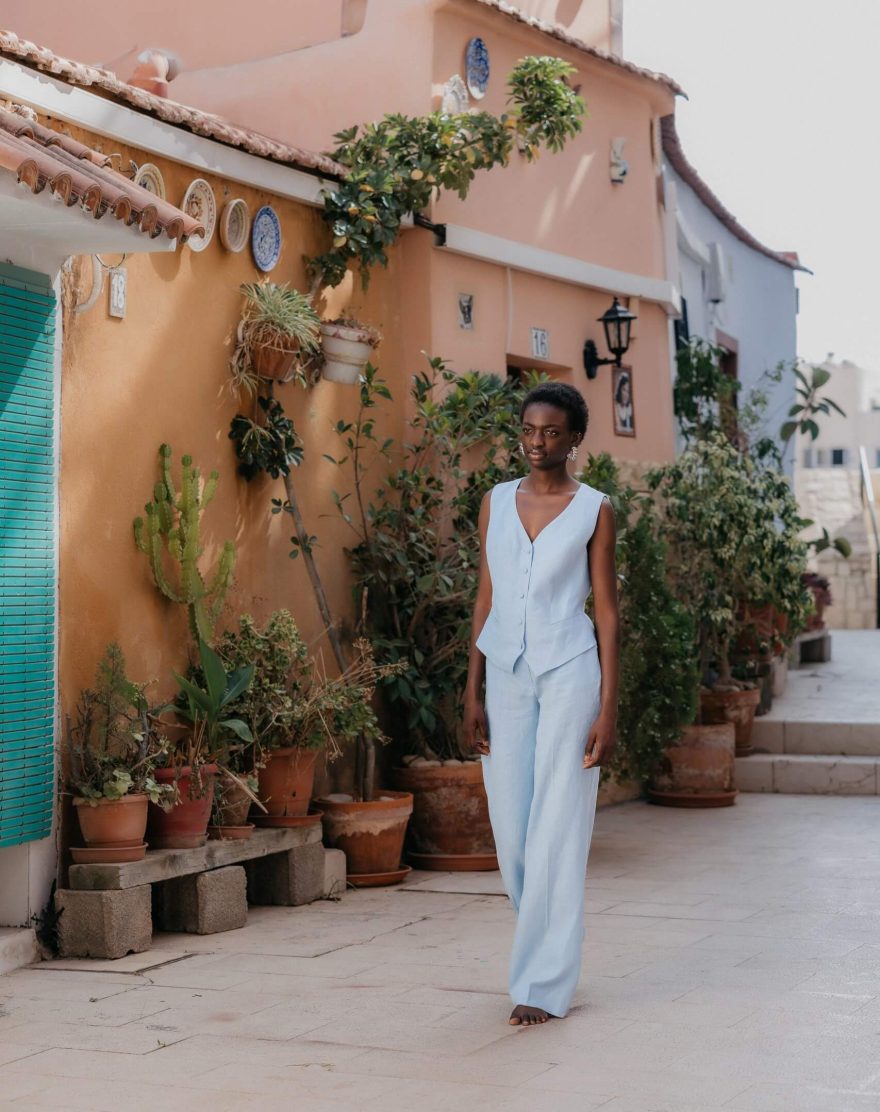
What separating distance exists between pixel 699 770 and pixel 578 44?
480 centimetres

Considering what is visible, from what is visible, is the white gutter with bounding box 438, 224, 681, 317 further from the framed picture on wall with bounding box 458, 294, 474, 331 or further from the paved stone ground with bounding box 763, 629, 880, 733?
the paved stone ground with bounding box 763, 629, 880, 733

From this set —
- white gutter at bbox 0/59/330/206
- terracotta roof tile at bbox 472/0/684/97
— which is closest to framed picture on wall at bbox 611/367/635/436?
terracotta roof tile at bbox 472/0/684/97

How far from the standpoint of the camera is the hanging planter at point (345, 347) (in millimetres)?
8359

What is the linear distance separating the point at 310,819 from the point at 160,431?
1.93 meters

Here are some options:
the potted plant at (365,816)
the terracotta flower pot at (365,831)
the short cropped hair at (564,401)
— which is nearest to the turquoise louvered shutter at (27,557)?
the potted plant at (365,816)

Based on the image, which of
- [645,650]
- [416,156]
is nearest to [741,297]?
[645,650]

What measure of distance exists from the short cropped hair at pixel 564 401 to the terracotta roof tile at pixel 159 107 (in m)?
2.68

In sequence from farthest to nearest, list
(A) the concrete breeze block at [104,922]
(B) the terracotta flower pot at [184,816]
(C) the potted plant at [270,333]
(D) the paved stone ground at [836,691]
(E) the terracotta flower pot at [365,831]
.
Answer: (D) the paved stone ground at [836,691]
(E) the terracotta flower pot at [365,831]
(C) the potted plant at [270,333]
(B) the terracotta flower pot at [184,816]
(A) the concrete breeze block at [104,922]

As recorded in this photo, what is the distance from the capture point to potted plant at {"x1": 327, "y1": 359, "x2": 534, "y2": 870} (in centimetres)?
856

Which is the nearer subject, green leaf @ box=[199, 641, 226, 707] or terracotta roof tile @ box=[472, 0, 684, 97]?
green leaf @ box=[199, 641, 226, 707]

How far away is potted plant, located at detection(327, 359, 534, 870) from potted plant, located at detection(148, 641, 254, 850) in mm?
1335

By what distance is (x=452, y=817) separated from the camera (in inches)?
337

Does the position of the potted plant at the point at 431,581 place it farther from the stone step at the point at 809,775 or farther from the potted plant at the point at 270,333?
the stone step at the point at 809,775

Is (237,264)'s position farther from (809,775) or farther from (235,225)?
(809,775)
